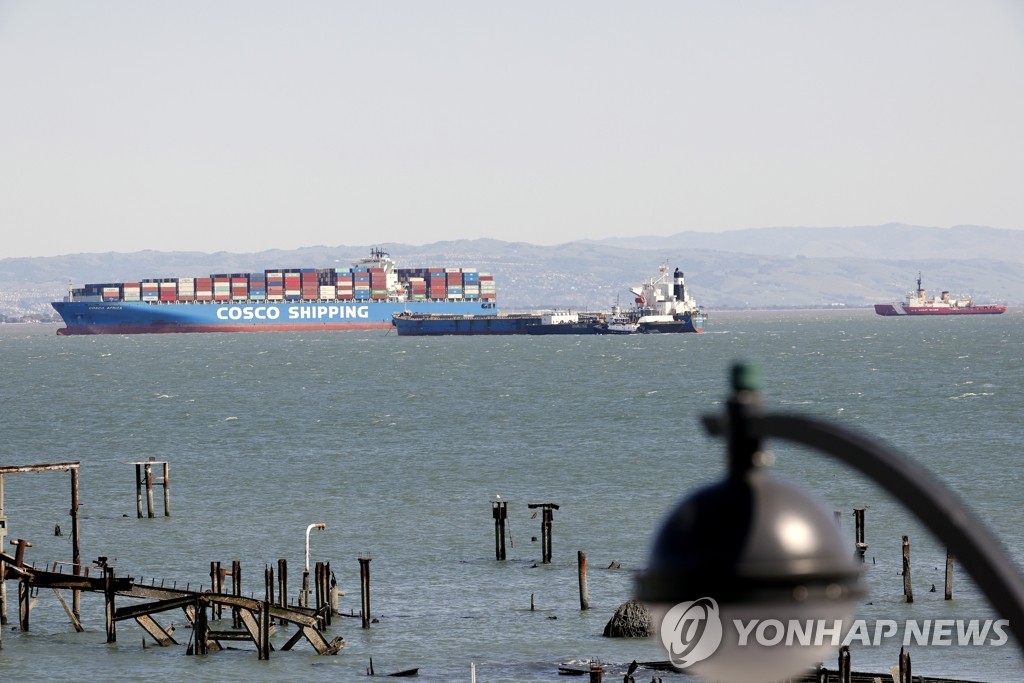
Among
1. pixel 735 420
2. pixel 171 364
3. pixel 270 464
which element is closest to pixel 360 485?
pixel 270 464

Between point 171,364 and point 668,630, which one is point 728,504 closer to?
point 668,630

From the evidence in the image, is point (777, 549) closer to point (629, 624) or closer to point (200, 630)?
point (629, 624)

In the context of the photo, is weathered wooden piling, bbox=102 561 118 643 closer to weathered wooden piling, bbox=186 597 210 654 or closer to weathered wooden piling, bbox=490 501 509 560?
weathered wooden piling, bbox=186 597 210 654

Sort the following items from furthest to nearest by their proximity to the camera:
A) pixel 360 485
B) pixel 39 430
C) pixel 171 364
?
pixel 171 364 → pixel 39 430 → pixel 360 485

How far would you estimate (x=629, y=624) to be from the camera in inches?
1366

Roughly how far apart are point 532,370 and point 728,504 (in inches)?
6222

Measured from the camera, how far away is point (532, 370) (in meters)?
161

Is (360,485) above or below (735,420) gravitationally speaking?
below

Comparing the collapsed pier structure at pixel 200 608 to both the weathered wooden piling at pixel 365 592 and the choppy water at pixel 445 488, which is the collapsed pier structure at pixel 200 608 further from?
the weathered wooden piling at pixel 365 592

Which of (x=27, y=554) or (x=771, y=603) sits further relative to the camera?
(x=27, y=554)

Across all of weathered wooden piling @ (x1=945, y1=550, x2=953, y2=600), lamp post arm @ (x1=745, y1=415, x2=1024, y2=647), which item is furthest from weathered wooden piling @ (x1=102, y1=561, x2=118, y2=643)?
lamp post arm @ (x1=745, y1=415, x2=1024, y2=647)

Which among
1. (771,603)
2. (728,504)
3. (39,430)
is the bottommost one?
(39,430)

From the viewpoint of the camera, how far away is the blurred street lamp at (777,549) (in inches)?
129

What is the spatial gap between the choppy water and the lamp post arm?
18901mm
